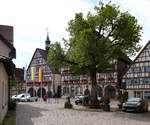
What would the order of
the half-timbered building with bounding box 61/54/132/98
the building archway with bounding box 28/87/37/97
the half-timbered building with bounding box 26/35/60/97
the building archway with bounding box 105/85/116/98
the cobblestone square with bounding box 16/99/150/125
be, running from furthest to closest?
the building archway with bounding box 28/87/37/97 → the half-timbered building with bounding box 26/35/60/97 → the building archway with bounding box 105/85/116/98 → the half-timbered building with bounding box 61/54/132/98 → the cobblestone square with bounding box 16/99/150/125

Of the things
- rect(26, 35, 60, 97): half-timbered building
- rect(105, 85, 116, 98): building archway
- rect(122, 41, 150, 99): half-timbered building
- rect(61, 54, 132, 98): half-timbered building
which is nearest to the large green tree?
→ rect(122, 41, 150, 99): half-timbered building

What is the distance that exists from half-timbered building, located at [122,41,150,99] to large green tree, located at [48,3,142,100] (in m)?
22.8

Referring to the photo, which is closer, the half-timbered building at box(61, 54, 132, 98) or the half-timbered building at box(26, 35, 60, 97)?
the half-timbered building at box(61, 54, 132, 98)

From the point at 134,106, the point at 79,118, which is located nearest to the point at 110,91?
the point at 134,106

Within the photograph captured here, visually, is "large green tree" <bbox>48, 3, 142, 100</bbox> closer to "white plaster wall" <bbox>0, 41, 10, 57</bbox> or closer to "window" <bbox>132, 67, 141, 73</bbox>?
"white plaster wall" <bbox>0, 41, 10, 57</bbox>

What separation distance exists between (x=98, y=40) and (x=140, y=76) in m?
28.3

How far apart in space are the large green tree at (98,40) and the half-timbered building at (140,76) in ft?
74.9

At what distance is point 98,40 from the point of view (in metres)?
40.8

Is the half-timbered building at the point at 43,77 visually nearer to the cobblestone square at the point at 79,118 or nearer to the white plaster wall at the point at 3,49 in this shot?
the white plaster wall at the point at 3,49

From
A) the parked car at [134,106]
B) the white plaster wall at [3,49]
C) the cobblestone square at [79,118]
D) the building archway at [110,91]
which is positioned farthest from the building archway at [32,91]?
the cobblestone square at [79,118]

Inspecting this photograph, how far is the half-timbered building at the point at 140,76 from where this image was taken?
6562 centimetres

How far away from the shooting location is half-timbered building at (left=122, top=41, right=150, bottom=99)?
215 feet

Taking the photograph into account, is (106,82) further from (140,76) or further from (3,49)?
(3,49)

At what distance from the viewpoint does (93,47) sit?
1547 inches
